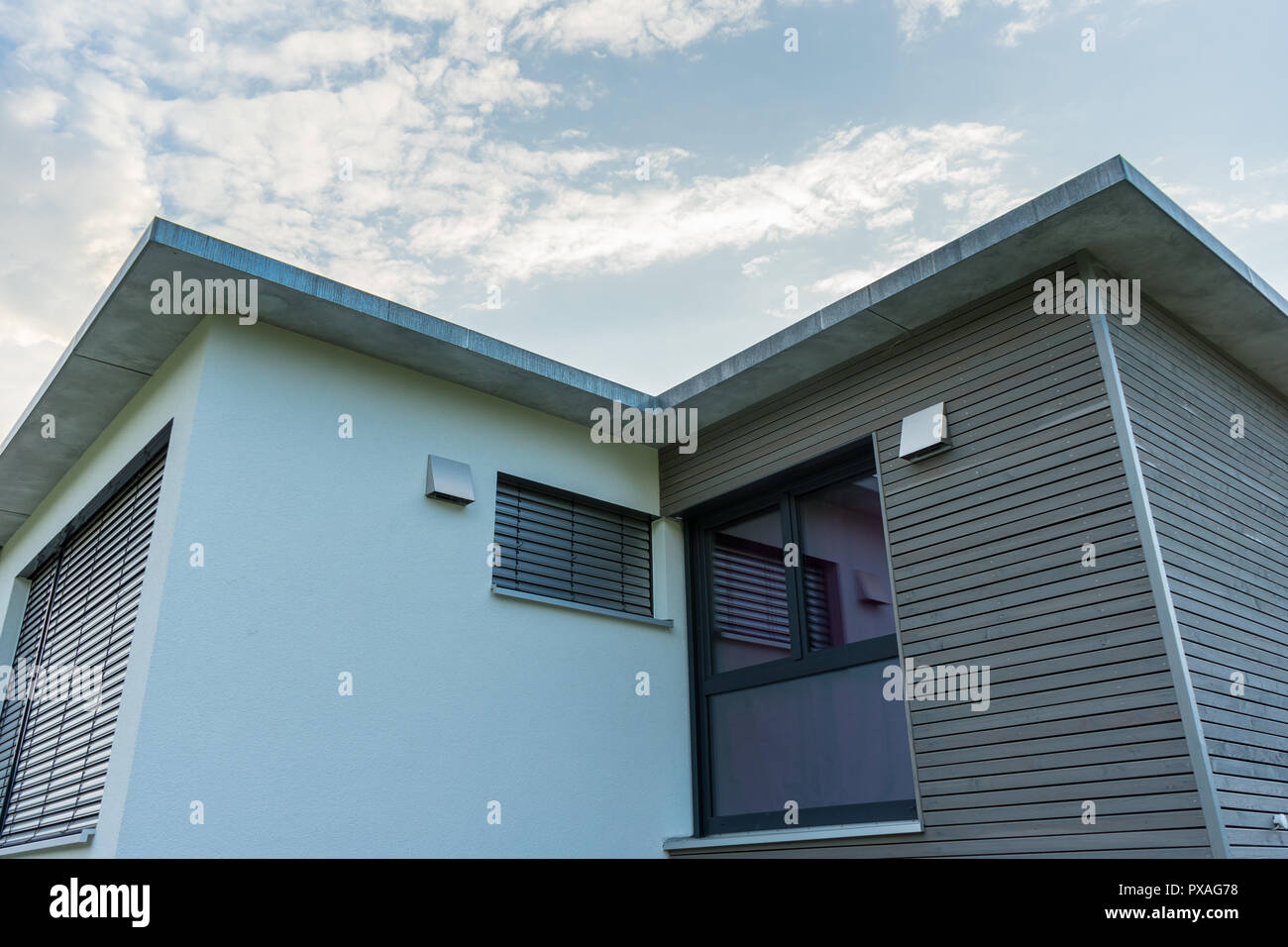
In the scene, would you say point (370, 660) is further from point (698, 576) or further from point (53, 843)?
point (698, 576)

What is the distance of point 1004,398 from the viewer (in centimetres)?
413

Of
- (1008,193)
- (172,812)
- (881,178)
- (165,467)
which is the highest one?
(881,178)

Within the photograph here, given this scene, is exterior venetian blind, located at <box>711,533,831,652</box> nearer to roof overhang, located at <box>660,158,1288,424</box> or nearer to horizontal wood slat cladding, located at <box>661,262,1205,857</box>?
horizontal wood slat cladding, located at <box>661,262,1205,857</box>

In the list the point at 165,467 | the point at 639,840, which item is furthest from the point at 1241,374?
the point at 165,467

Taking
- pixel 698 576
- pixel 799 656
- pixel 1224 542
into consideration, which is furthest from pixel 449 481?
pixel 1224 542

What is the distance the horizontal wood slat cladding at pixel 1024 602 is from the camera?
3383mm

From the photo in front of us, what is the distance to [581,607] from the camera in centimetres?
512

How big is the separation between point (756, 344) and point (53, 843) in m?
3.98

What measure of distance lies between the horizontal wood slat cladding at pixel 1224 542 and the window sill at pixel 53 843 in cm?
422

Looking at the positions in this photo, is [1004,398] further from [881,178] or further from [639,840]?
[639,840]

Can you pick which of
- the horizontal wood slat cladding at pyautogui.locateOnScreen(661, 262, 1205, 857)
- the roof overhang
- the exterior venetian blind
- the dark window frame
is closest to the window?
the exterior venetian blind
